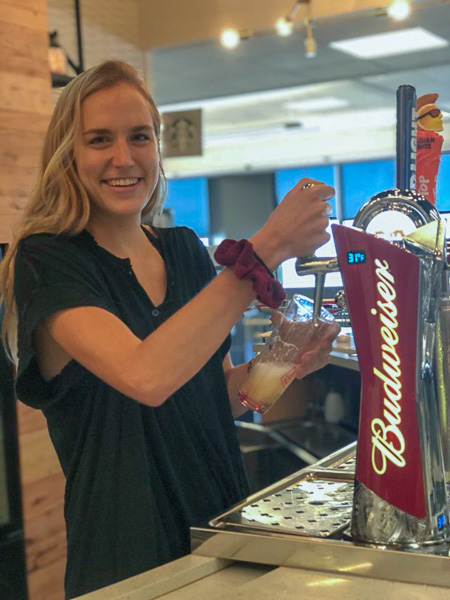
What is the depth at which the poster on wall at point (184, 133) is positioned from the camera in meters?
4.74

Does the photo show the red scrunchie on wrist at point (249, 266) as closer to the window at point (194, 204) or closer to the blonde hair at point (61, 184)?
the blonde hair at point (61, 184)

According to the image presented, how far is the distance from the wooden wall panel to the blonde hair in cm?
115

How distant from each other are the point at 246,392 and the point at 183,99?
6819 mm

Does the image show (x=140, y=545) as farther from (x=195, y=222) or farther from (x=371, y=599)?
(x=195, y=222)

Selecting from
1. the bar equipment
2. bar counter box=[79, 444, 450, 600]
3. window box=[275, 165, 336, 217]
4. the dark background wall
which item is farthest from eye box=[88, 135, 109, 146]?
the dark background wall

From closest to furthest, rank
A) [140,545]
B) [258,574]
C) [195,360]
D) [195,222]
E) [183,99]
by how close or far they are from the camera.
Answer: [258,574] < [195,360] < [140,545] < [183,99] < [195,222]

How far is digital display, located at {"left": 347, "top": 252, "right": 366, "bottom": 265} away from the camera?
817 millimetres

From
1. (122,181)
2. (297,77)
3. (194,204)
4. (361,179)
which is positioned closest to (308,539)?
(122,181)

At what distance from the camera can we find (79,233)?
1173 mm

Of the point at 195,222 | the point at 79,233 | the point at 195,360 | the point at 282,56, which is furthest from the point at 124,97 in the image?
the point at 195,222

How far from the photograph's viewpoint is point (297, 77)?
22.1ft

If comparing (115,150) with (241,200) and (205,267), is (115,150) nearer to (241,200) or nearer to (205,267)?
(205,267)

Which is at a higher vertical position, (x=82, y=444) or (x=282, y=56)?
(x=282, y=56)

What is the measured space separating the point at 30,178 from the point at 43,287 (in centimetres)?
144
